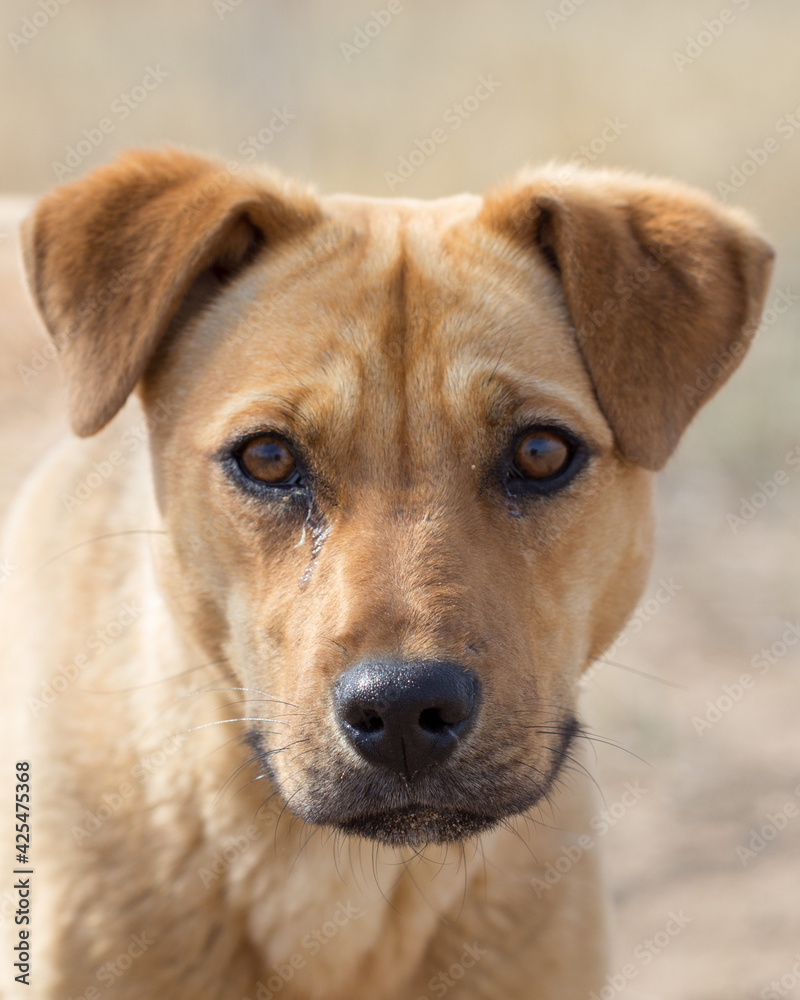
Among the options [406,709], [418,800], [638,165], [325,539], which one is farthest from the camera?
[638,165]

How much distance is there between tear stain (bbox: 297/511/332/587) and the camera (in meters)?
2.64

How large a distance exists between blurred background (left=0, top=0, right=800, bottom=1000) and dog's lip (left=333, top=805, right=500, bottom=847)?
1.06m

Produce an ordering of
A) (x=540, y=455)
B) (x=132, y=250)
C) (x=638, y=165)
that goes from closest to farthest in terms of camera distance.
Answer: (x=540, y=455) < (x=132, y=250) < (x=638, y=165)

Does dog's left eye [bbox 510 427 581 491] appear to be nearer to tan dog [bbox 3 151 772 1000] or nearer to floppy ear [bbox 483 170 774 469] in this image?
tan dog [bbox 3 151 772 1000]

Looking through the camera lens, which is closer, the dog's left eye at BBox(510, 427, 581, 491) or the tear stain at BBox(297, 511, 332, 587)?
the tear stain at BBox(297, 511, 332, 587)

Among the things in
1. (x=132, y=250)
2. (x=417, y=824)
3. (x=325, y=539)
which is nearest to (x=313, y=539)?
(x=325, y=539)

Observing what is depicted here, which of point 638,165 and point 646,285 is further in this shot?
point 638,165

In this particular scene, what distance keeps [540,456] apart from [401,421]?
35 centimetres

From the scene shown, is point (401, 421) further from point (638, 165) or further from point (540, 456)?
point (638, 165)

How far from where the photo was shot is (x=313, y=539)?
270 centimetres

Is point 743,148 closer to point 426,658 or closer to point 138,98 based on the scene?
point 138,98

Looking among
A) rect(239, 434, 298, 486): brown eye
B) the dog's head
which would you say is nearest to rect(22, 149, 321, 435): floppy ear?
the dog's head

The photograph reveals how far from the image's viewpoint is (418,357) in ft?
9.07

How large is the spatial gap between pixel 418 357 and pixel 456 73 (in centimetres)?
823
